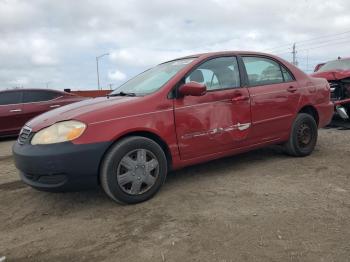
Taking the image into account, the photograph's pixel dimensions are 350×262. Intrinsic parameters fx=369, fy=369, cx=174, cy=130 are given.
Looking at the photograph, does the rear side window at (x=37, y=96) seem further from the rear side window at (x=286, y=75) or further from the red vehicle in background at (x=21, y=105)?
the rear side window at (x=286, y=75)

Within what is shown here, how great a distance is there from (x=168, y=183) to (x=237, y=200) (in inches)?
39.8

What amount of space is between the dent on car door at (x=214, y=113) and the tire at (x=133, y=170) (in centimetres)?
39

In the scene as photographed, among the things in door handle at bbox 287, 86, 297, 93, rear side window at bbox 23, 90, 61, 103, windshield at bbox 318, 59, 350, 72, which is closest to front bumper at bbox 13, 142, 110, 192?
door handle at bbox 287, 86, 297, 93

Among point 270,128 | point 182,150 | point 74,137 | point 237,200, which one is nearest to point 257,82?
point 270,128

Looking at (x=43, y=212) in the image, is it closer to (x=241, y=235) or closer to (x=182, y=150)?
(x=182, y=150)

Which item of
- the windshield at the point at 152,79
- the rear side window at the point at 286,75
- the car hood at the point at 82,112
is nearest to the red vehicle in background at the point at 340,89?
the rear side window at the point at 286,75

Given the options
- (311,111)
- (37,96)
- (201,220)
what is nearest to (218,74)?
(311,111)

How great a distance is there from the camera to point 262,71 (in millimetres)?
5016

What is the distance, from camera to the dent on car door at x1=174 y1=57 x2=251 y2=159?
4.11 meters

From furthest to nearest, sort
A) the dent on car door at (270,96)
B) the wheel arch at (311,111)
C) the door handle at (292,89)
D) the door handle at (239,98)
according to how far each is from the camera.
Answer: the wheel arch at (311,111)
the door handle at (292,89)
the dent on car door at (270,96)
the door handle at (239,98)

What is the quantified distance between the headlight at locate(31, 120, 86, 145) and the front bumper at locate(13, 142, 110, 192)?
0.18 feet

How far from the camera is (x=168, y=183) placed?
4.41 meters

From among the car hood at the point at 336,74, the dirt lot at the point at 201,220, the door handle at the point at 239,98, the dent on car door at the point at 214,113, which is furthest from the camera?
the car hood at the point at 336,74

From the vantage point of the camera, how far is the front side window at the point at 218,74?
438 cm
